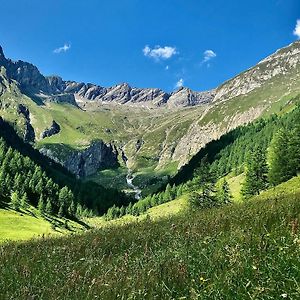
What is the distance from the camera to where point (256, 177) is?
8888 centimetres

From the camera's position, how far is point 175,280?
6410 millimetres

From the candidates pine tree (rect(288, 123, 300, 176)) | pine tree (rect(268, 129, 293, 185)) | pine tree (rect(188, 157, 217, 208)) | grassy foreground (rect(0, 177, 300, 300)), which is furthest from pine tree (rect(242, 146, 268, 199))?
grassy foreground (rect(0, 177, 300, 300))

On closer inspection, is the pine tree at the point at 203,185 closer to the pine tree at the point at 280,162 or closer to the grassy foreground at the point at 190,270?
the pine tree at the point at 280,162

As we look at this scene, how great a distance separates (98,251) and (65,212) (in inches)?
5988

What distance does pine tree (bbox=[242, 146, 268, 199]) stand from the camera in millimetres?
86000

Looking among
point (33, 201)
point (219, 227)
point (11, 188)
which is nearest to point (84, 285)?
point (219, 227)


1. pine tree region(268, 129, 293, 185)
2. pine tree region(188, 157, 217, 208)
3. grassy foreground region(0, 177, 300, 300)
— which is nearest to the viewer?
grassy foreground region(0, 177, 300, 300)

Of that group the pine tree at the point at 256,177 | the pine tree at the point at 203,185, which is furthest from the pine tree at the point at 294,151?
the pine tree at the point at 203,185

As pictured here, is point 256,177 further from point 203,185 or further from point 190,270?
point 190,270

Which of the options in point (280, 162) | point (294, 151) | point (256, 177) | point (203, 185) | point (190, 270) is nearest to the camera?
point (190, 270)

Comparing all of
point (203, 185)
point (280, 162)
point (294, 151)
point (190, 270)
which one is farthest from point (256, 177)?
point (190, 270)

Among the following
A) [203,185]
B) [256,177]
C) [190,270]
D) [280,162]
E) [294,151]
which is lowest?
[190,270]

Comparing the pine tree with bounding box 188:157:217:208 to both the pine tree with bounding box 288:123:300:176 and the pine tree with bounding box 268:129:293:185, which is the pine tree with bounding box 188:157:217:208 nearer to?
the pine tree with bounding box 268:129:293:185

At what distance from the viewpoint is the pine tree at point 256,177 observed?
86.0 metres
